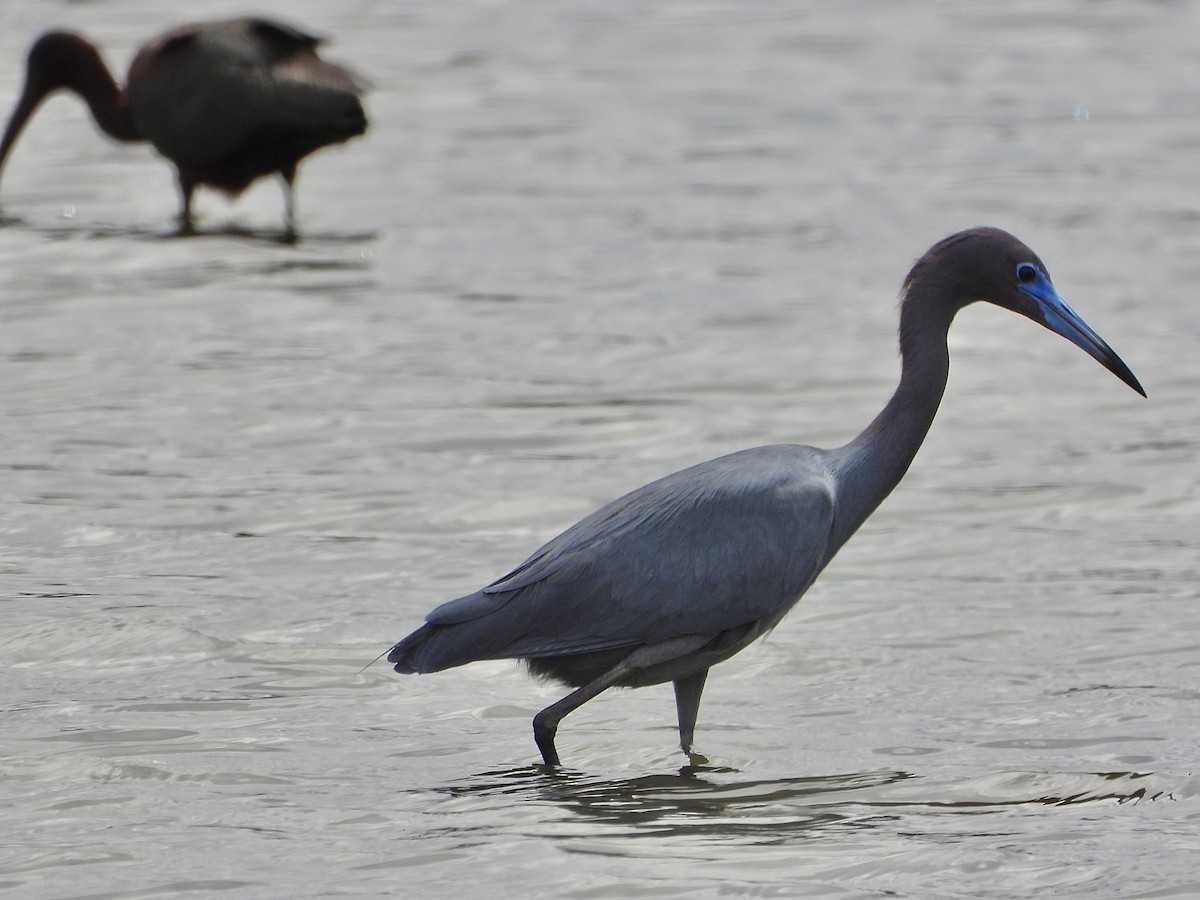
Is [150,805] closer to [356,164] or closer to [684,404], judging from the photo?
[684,404]

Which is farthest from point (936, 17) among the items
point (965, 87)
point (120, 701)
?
point (120, 701)

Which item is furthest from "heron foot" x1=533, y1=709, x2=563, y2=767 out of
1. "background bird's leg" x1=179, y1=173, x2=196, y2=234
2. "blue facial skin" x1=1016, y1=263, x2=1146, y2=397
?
"background bird's leg" x1=179, y1=173, x2=196, y2=234

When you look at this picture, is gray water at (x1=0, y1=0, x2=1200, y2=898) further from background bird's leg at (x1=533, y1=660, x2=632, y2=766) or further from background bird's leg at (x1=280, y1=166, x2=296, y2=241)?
background bird's leg at (x1=280, y1=166, x2=296, y2=241)

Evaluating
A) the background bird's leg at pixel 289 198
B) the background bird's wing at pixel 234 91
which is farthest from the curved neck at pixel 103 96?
the background bird's leg at pixel 289 198

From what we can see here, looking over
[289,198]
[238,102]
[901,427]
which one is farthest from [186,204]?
[901,427]

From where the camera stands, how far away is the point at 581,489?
9117mm

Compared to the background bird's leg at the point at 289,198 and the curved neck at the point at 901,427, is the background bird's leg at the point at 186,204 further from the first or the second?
the curved neck at the point at 901,427

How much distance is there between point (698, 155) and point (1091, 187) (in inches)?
121

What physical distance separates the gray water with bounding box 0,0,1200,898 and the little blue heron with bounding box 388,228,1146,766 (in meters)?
0.30

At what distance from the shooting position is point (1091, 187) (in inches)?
611

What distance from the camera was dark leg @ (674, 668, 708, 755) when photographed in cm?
619

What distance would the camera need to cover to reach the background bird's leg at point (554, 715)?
19.8ft

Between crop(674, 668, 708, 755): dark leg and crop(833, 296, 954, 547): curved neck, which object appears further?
crop(833, 296, 954, 547): curved neck

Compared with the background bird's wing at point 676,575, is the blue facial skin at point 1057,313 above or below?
above
